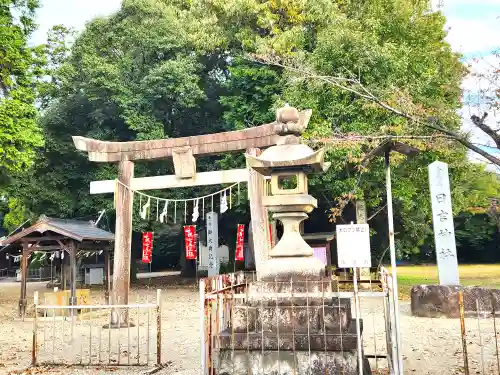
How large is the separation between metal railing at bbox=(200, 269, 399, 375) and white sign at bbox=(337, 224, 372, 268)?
15.4 inches

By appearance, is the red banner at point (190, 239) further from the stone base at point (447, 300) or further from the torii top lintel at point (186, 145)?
the stone base at point (447, 300)

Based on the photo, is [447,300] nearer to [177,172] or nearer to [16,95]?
[177,172]

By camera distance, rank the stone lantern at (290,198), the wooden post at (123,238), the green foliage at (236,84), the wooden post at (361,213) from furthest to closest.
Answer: the wooden post at (361,213), the green foliage at (236,84), the wooden post at (123,238), the stone lantern at (290,198)

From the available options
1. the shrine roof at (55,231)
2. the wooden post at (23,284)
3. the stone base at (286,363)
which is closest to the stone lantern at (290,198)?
the stone base at (286,363)

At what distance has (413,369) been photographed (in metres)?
7.30

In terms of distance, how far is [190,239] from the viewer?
2150cm

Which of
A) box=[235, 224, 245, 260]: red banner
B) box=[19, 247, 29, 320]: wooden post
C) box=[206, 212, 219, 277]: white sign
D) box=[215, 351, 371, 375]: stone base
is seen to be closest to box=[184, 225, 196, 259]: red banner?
box=[206, 212, 219, 277]: white sign

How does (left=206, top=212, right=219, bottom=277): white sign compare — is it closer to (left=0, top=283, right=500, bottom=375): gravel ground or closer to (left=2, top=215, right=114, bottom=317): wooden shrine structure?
(left=0, top=283, right=500, bottom=375): gravel ground

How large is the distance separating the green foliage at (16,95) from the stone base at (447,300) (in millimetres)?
12612

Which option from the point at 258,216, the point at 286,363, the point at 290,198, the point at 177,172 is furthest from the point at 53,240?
the point at 286,363

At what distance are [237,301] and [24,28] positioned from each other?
47.2 ft

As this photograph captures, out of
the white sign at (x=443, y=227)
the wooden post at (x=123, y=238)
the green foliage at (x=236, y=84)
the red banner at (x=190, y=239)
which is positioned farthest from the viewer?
the red banner at (x=190, y=239)

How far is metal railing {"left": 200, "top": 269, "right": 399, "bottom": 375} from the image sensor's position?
5.79m

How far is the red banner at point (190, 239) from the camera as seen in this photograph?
21.3m
